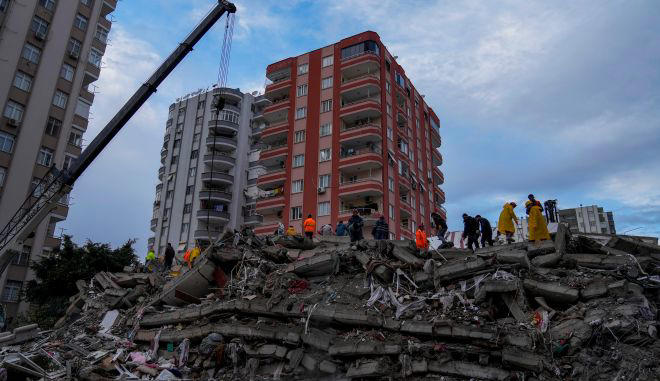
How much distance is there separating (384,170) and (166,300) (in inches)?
1012

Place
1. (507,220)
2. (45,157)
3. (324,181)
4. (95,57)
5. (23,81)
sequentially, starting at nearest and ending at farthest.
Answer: (507,220) < (23,81) < (45,157) < (95,57) < (324,181)

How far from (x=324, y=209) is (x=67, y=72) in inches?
878

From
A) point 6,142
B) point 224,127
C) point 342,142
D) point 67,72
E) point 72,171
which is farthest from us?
point 224,127

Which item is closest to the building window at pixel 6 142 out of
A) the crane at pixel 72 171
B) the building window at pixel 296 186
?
the crane at pixel 72 171

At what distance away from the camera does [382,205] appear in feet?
118

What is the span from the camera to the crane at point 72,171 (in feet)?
55.3

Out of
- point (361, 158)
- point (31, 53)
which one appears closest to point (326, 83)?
point (361, 158)

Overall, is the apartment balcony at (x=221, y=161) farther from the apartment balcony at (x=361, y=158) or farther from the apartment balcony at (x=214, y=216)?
the apartment balcony at (x=361, y=158)

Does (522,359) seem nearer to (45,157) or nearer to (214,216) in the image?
(45,157)

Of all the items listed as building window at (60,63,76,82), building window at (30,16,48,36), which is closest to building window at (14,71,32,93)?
building window at (60,63,76,82)

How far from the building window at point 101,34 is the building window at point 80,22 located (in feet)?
4.73

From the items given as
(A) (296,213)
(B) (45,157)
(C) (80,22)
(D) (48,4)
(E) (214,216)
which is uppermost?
(C) (80,22)

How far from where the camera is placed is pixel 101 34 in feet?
128

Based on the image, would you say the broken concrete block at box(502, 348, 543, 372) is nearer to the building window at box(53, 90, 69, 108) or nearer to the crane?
the crane
